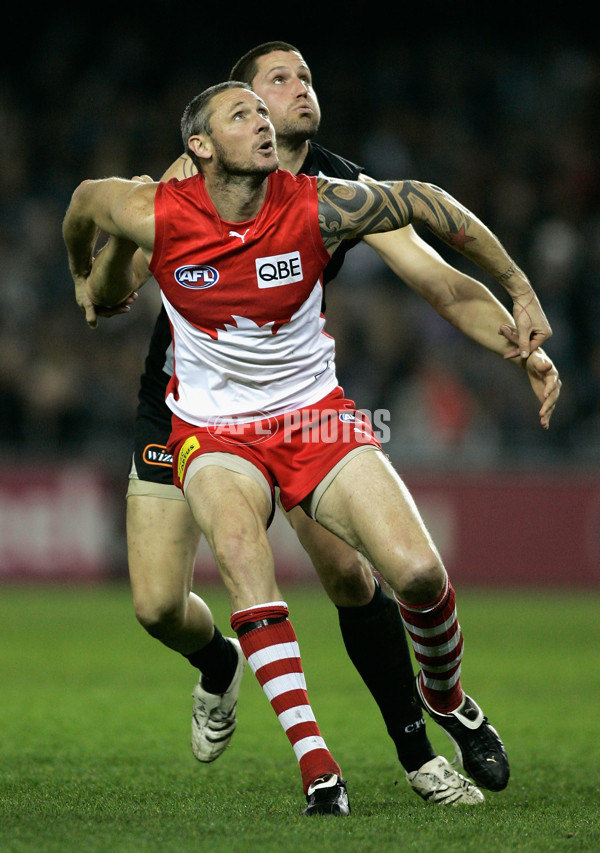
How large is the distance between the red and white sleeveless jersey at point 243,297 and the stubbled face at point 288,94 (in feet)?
1.87

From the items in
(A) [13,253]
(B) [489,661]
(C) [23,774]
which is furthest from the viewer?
(A) [13,253]

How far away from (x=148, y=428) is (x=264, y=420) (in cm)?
89

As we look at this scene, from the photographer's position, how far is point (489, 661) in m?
8.27

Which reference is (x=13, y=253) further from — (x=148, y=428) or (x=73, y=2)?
(x=148, y=428)

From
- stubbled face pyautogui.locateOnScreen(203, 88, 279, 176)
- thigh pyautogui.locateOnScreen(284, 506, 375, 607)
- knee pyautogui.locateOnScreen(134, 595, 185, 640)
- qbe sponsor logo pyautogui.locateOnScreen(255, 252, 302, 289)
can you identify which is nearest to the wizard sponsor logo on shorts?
thigh pyautogui.locateOnScreen(284, 506, 375, 607)

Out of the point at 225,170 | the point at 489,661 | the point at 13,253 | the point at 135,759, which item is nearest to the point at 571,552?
the point at 489,661

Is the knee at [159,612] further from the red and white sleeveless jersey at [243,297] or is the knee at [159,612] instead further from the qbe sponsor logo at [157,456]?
the red and white sleeveless jersey at [243,297]

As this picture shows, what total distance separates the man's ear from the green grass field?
1846 millimetres

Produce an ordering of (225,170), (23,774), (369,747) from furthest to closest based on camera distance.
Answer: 1. (369,747)
2. (23,774)
3. (225,170)

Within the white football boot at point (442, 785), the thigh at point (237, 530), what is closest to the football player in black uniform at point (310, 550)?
the white football boot at point (442, 785)

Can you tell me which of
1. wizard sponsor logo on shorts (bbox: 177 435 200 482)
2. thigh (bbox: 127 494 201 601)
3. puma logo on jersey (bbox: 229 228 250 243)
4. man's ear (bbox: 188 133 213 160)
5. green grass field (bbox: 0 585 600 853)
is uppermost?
man's ear (bbox: 188 133 213 160)

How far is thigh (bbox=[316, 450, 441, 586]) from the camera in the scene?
152 inches

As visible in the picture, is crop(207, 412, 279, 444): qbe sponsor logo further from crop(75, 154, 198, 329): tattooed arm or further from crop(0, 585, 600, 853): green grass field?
crop(0, 585, 600, 853): green grass field

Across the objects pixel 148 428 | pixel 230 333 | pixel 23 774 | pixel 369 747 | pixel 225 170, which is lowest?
pixel 369 747
